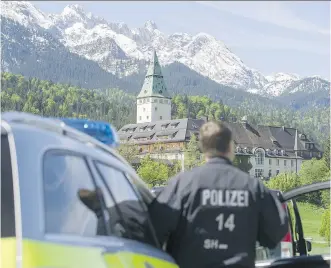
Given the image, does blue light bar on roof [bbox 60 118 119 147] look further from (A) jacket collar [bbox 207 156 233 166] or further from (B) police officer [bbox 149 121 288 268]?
(A) jacket collar [bbox 207 156 233 166]

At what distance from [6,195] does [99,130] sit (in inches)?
34.6

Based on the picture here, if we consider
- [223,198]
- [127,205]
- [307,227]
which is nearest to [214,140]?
[223,198]

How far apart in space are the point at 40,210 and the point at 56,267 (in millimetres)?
216

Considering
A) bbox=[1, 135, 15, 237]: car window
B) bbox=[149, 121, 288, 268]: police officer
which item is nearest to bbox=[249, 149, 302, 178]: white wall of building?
bbox=[149, 121, 288, 268]: police officer

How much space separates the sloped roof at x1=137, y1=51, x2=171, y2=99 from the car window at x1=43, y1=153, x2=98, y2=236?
172185 millimetres

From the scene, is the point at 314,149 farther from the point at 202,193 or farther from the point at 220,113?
the point at 202,193

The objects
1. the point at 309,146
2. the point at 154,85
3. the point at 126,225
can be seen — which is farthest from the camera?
the point at 154,85

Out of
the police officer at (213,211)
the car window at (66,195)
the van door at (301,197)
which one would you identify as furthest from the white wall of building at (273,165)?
the car window at (66,195)

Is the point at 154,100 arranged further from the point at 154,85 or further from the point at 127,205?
the point at 127,205

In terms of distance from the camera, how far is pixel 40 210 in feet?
7.62

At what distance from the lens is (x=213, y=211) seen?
317cm

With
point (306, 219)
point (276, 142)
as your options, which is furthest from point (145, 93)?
point (306, 219)

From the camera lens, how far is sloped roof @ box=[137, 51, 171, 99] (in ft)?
574

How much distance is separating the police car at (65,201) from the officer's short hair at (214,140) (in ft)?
1.38
